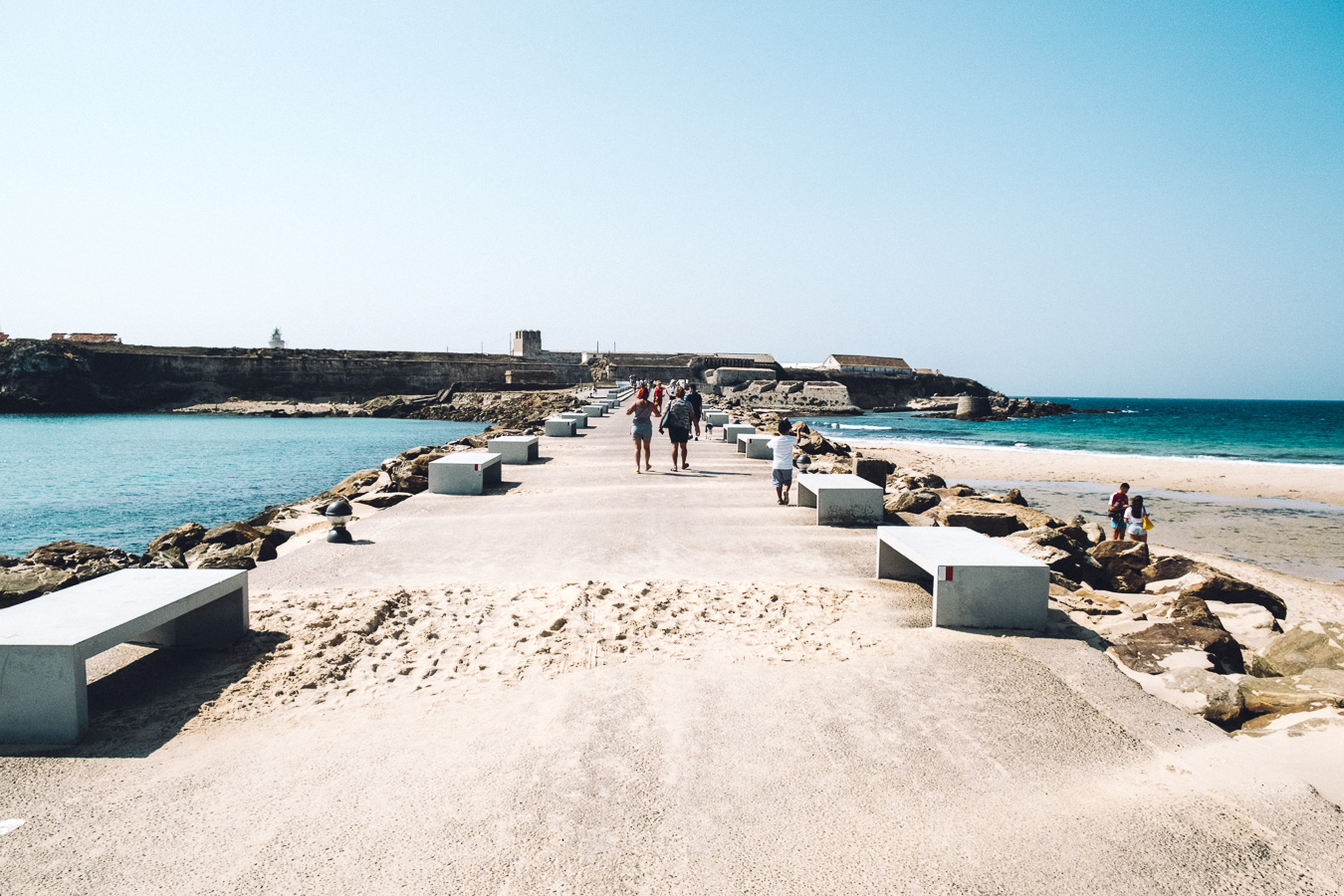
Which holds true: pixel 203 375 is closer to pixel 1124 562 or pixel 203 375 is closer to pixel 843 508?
pixel 843 508

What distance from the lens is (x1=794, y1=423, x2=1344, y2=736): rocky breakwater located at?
13.0 feet

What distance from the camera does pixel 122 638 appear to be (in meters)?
3.83

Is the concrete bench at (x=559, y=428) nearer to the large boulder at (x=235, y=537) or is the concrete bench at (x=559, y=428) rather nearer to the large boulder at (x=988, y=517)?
the large boulder at (x=988, y=517)

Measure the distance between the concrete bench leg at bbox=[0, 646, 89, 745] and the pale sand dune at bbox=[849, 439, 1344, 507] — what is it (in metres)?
23.2

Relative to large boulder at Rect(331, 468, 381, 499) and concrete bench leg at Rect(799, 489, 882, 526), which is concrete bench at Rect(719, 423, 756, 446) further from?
concrete bench leg at Rect(799, 489, 882, 526)

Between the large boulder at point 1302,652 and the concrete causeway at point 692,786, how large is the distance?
1354mm

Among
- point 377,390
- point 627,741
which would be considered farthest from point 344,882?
point 377,390

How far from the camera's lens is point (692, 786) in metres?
3.15

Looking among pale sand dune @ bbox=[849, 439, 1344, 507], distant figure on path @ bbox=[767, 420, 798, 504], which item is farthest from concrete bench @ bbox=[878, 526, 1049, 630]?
pale sand dune @ bbox=[849, 439, 1344, 507]

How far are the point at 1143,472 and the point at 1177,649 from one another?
25.1 meters

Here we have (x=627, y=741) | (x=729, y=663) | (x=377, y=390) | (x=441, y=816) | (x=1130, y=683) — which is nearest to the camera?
(x=441, y=816)

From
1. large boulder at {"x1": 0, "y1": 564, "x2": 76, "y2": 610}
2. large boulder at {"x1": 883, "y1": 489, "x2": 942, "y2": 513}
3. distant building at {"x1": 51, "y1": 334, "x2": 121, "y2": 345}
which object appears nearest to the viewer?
large boulder at {"x1": 0, "y1": 564, "x2": 76, "y2": 610}

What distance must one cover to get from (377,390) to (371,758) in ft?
236

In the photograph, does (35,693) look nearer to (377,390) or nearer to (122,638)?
(122,638)
